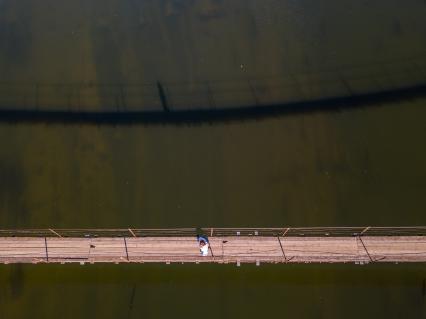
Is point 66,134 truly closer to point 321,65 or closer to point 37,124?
point 37,124

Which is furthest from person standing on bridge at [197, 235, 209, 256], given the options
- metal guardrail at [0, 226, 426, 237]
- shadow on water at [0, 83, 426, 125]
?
shadow on water at [0, 83, 426, 125]

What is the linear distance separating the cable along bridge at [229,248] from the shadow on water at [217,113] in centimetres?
641

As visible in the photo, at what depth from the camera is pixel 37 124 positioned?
25344 millimetres

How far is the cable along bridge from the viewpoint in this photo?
20.4 meters

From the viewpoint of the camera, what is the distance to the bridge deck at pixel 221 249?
20375mm

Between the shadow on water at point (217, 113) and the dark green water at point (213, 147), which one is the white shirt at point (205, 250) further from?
the shadow on water at point (217, 113)

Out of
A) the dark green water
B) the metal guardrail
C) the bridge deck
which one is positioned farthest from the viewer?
the metal guardrail

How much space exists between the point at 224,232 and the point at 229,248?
A: 1.53m

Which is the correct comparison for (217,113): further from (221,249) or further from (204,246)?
(204,246)

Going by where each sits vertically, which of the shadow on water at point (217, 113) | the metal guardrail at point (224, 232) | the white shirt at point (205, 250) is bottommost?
the white shirt at point (205, 250)

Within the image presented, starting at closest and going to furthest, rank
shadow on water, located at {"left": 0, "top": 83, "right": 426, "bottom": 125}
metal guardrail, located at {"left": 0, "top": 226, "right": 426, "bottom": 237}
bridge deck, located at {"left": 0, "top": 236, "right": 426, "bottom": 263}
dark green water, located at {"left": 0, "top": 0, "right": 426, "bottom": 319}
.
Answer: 1. bridge deck, located at {"left": 0, "top": 236, "right": 426, "bottom": 263}
2. dark green water, located at {"left": 0, "top": 0, "right": 426, "bottom": 319}
3. metal guardrail, located at {"left": 0, "top": 226, "right": 426, "bottom": 237}
4. shadow on water, located at {"left": 0, "top": 83, "right": 426, "bottom": 125}

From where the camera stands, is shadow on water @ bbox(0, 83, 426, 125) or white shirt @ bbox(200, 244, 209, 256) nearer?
white shirt @ bbox(200, 244, 209, 256)

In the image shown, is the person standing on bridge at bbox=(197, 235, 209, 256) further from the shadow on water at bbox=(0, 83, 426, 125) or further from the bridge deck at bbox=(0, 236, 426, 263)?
the shadow on water at bbox=(0, 83, 426, 125)

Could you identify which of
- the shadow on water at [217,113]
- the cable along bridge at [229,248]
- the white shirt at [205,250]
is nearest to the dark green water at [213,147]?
the shadow on water at [217,113]
